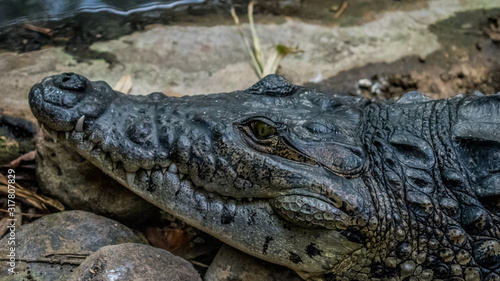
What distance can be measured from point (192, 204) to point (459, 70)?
3719mm

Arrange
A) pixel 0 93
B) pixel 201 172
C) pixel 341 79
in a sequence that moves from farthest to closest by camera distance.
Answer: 1. pixel 341 79
2. pixel 0 93
3. pixel 201 172

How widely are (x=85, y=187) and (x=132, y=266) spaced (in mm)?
912

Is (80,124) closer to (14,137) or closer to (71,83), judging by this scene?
(71,83)

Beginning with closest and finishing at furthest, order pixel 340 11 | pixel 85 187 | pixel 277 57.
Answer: pixel 85 187
pixel 277 57
pixel 340 11

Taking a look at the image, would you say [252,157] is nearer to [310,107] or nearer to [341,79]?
[310,107]

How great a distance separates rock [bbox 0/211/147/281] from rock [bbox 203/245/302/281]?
548 mm

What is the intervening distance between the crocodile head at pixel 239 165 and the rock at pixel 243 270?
173 mm

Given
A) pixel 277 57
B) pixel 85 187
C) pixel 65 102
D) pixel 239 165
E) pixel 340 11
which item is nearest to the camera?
pixel 239 165

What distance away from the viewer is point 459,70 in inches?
207

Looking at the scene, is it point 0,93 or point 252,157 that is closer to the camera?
point 252,157

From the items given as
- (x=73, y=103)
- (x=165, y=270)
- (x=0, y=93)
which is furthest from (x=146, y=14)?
(x=165, y=270)

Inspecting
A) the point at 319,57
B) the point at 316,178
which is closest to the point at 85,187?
the point at 316,178

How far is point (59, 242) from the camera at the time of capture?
287 cm

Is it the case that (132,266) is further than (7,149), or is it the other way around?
(7,149)
